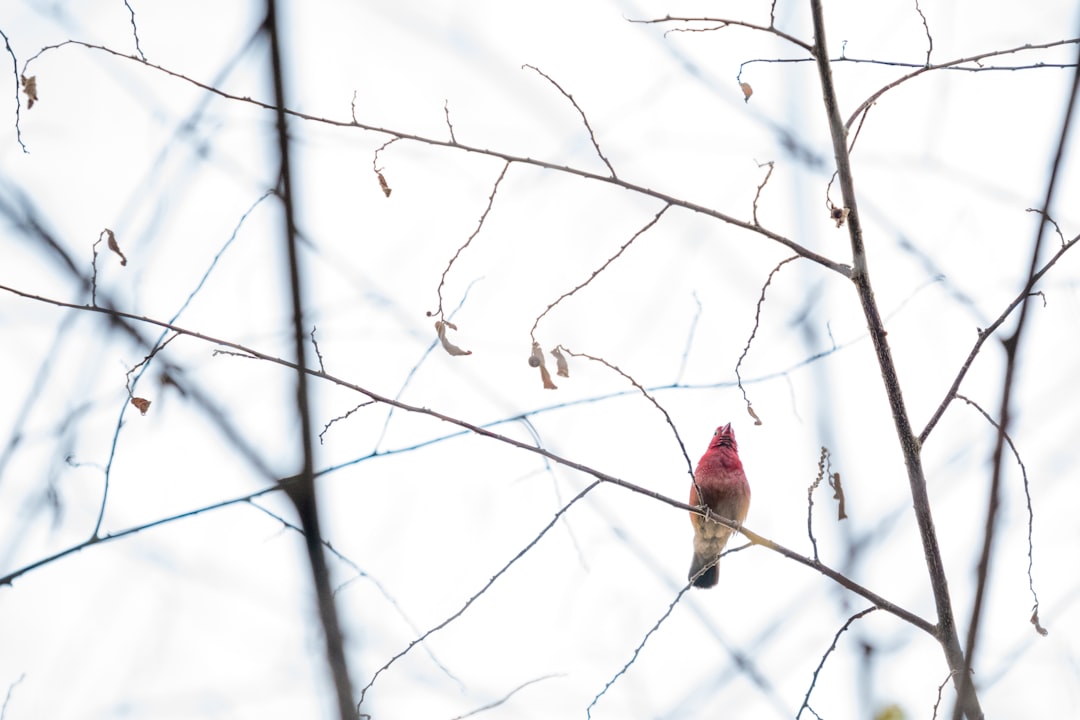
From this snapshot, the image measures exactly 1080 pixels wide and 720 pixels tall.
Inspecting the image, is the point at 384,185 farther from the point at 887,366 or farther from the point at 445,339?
the point at 887,366

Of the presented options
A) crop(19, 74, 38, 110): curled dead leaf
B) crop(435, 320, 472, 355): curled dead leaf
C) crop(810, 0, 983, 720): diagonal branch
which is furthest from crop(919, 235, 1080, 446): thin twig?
crop(19, 74, 38, 110): curled dead leaf

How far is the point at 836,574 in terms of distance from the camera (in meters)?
1.92

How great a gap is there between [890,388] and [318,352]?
44.1 inches

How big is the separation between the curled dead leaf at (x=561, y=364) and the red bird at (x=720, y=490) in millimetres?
2396

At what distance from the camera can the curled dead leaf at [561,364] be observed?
7.44ft

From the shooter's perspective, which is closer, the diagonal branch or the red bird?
the diagonal branch

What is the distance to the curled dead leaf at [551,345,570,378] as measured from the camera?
2.27 meters

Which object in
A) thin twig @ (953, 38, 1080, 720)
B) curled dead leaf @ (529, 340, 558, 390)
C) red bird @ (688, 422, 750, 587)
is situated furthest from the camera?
red bird @ (688, 422, 750, 587)

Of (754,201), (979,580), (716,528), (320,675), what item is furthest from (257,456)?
(716,528)

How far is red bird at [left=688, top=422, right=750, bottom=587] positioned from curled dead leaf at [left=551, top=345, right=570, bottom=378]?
2.40m

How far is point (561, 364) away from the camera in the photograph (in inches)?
90.0

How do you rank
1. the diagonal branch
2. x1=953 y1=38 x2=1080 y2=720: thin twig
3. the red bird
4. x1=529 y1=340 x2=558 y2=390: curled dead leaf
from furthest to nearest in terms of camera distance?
the red bird
x1=529 y1=340 x2=558 y2=390: curled dead leaf
the diagonal branch
x1=953 y1=38 x2=1080 y2=720: thin twig

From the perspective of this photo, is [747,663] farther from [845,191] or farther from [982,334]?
[845,191]

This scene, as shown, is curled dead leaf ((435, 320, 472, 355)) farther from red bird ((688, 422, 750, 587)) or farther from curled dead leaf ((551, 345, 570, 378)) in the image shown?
red bird ((688, 422, 750, 587))
